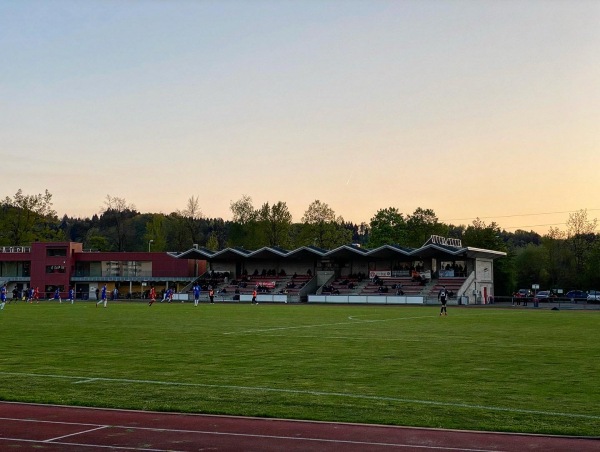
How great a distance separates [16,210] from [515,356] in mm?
121745

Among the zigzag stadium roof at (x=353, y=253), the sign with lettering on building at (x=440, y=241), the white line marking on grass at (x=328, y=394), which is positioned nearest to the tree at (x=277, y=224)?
Answer: the zigzag stadium roof at (x=353, y=253)

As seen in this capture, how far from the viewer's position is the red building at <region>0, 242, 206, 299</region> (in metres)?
114

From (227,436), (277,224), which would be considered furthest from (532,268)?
(227,436)

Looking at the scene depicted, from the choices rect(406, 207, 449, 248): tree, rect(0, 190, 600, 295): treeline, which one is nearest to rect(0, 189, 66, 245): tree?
rect(0, 190, 600, 295): treeline

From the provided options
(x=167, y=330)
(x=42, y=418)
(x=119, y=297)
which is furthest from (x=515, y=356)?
(x=119, y=297)

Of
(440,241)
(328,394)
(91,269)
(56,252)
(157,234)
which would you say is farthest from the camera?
(157,234)

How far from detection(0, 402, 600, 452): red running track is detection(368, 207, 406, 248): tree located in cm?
12160

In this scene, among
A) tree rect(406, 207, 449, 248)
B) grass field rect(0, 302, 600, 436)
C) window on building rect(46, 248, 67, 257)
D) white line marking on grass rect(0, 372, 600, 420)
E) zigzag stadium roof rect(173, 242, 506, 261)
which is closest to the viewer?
white line marking on grass rect(0, 372, 600, 420)

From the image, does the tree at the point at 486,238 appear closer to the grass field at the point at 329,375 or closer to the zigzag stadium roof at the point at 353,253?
the zigzag stadium roof at the point at 353,253

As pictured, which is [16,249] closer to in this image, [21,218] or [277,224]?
[21,218]

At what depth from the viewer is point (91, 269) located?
11625 cm

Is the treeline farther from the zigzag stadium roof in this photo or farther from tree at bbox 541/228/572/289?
the zigzag stadium roof

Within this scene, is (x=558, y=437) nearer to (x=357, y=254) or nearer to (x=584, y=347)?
(x=584, y=347)

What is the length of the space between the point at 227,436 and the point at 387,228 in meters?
125
